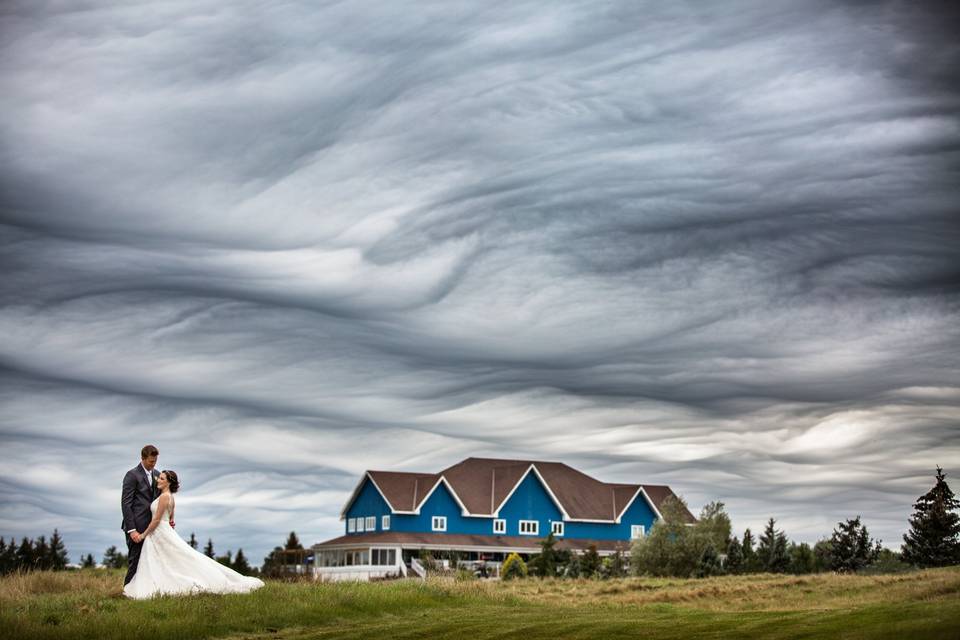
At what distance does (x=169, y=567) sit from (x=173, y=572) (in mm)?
152

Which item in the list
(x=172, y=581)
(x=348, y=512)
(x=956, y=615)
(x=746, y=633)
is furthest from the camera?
(x=348, y=512)

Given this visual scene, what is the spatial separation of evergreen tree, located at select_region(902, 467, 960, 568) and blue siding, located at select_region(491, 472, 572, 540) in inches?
1621

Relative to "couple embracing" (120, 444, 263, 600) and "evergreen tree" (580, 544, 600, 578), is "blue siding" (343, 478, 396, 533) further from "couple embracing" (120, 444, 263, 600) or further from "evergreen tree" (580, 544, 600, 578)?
"couple embracing" (120, 444, 263, 600)

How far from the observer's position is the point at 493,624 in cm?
2064

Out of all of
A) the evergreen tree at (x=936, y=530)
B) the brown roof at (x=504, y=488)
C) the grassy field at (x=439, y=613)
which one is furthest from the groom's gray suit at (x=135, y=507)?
the brown roof at (x=504, y=488)

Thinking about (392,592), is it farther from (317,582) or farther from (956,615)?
(956,615)

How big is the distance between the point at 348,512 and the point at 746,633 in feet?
237

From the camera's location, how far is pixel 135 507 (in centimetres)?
2397

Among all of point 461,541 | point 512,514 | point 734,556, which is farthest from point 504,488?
point 734,556

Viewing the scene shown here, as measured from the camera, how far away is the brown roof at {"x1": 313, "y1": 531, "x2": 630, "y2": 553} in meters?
78.4

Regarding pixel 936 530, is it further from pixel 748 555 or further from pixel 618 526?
pixel 618 526

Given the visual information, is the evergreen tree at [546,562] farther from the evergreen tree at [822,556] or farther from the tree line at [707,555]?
the evergreen tree at [822,556]

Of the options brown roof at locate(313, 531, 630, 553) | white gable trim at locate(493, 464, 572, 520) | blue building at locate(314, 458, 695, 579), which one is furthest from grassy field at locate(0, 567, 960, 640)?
white gable trim at locate(493, 464, 572, 520)

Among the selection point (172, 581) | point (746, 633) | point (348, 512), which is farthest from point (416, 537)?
point (746, 633)
